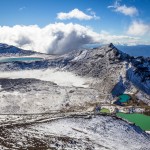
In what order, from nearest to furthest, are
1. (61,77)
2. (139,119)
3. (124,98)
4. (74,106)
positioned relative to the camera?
(139,119) → (74,106) → (124,98) → (61,77)

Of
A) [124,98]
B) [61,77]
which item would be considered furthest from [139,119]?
[61,77]

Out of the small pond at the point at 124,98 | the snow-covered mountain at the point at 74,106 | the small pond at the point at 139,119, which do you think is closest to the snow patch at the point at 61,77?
the snow-covered mountain at the point at 74,106

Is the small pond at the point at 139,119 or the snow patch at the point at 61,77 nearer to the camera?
the small pond at the point at 139,119

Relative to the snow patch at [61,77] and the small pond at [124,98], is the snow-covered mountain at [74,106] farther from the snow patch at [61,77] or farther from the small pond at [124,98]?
the small pond at [124,98]

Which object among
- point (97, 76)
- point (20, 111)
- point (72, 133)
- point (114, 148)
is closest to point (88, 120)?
point (72, 133)

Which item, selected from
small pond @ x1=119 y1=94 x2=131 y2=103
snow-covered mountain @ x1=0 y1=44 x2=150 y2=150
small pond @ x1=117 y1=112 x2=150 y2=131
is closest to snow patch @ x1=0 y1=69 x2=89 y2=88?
snow-covered mountain @ x1=0 y1=44 x2=150 y2=150

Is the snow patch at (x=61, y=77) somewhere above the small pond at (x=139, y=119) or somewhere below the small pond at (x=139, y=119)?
above

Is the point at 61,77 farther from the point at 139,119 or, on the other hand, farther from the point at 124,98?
the point at 139,119

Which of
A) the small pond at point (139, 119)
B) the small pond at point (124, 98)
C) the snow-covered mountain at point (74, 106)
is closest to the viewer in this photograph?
the snow-covered mountain at point (74, 106)

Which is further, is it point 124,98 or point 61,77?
point 61,77
